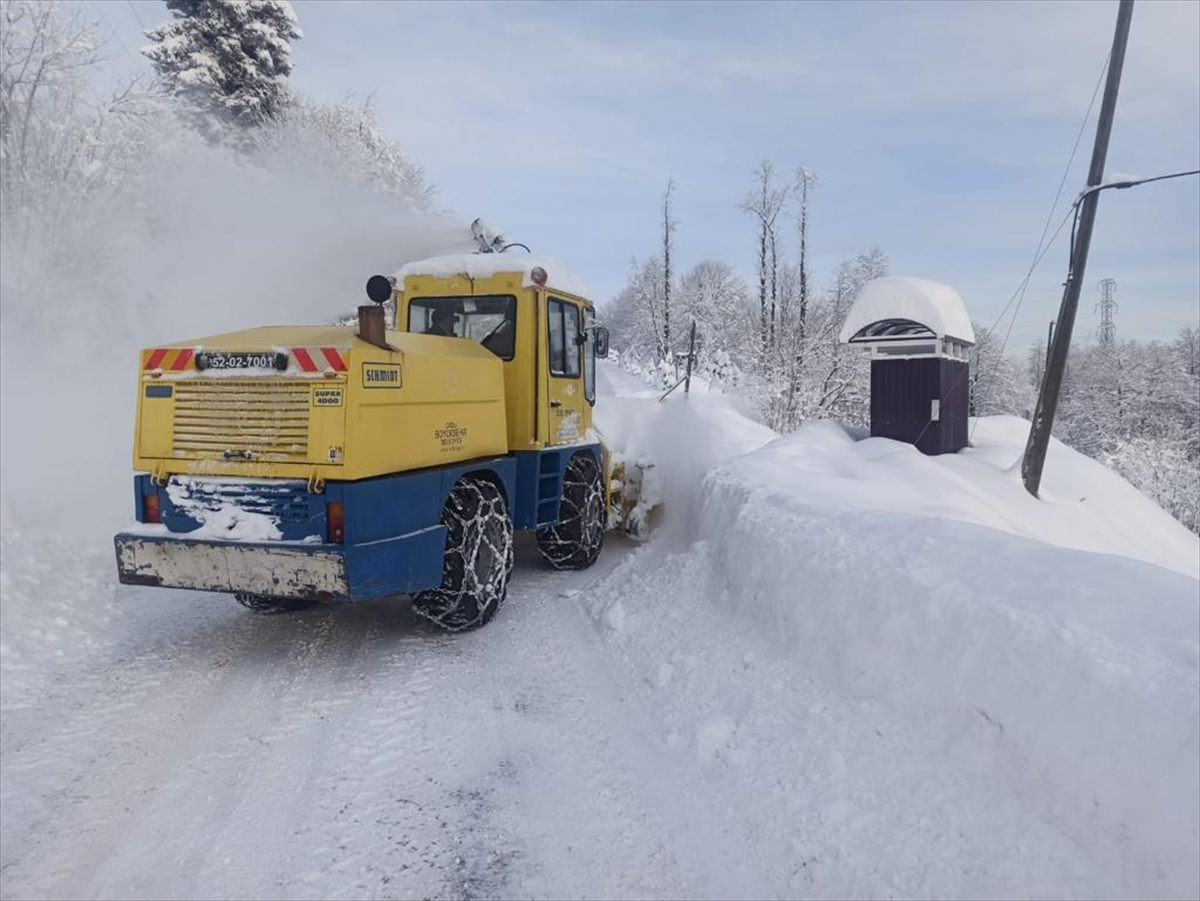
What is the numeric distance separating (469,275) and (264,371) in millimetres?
2503

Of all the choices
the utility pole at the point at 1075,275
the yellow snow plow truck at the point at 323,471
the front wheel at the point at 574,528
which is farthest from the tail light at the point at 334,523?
the utility pole at the point at 1075,275

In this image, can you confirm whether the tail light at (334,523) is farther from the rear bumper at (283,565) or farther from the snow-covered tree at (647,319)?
the snow-covered tree at (647,319)

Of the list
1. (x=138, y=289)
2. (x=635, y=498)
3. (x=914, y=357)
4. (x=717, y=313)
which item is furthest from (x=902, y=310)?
(x=717, y=313)

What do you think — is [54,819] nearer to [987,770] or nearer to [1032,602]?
[987,770]

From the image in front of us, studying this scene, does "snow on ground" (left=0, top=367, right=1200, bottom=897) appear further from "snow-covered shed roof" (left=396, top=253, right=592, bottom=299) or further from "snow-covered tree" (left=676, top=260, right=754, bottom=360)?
"snow-covered tree" (left=676, top=260, right=754, bottom=360)

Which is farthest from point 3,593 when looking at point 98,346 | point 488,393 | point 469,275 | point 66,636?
point 98,346

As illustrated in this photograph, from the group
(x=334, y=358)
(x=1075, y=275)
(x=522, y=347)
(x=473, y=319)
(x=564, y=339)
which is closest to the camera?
(x=334, y=358)

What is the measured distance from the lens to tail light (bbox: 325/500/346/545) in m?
4.56

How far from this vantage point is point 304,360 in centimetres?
465

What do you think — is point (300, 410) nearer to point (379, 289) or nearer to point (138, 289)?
point (379, 289)

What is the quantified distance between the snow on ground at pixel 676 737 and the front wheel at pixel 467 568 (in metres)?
0.23

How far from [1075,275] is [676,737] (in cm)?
1046

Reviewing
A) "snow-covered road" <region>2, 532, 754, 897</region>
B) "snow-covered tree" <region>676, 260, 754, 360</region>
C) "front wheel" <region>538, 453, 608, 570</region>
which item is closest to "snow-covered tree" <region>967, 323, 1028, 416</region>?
"snow-covered tree" <region>676, 260, 754, 360</region>

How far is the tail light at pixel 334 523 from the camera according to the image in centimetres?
456
